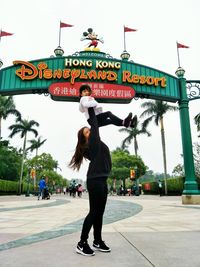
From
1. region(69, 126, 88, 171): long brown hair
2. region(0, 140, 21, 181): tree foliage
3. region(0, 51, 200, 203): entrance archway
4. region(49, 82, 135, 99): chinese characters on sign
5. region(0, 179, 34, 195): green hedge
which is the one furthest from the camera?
region(0, 140, 21, 181): tree foliage

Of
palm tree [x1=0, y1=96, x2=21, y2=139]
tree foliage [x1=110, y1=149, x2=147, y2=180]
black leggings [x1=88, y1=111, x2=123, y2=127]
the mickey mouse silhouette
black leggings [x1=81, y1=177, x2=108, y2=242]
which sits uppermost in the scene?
palm tree [x1=0, y1=96, x2=21, y2=139]

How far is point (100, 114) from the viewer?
3012 millimetres

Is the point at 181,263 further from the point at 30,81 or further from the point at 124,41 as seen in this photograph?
the point at 124,41

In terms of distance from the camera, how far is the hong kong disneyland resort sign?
12844 millimetres

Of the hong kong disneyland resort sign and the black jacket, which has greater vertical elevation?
the hong kong disneyland resort sign

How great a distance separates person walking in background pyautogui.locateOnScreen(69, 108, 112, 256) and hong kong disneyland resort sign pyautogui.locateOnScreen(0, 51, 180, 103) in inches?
386

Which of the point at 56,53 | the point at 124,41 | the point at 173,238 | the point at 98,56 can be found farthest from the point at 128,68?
the point at 173,238

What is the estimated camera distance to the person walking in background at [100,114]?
288 centimetres

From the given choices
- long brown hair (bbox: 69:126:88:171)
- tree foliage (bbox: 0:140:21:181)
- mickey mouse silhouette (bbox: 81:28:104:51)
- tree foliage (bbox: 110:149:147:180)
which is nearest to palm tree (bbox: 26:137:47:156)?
tree foliage (bbox: 0:140:21:181)

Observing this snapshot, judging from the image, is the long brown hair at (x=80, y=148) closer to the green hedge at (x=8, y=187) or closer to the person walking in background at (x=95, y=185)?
the person walking in background at (x=95, y=185)

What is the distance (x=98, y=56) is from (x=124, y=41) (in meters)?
3.03

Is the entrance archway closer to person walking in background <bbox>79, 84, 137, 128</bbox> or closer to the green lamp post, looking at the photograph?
the green lamp post

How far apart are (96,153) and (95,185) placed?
1.21ft

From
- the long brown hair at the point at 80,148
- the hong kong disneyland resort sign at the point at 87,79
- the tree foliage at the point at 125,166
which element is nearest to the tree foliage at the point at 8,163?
the tree foliage at the point at 125,166
